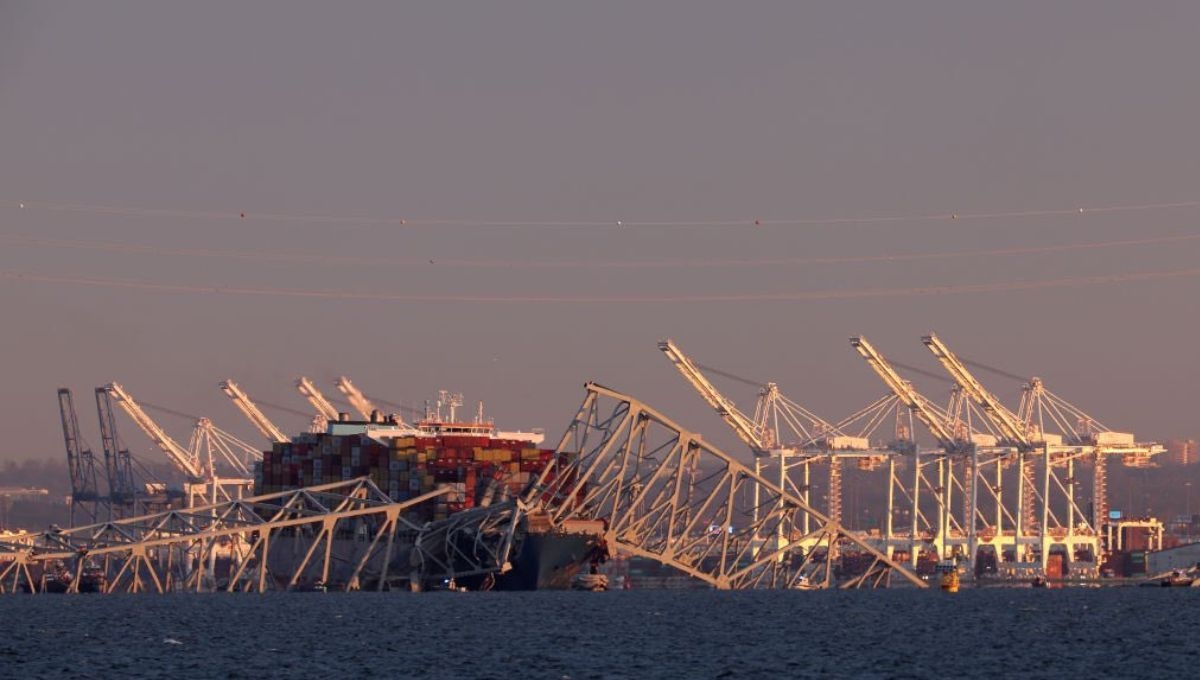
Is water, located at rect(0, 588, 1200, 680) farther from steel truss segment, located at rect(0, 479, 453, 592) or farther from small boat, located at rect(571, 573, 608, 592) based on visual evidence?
small boat, located at rect(571, 573, 608, 592)

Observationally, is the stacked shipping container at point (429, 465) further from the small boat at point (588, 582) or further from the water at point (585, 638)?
the water at point (585, 638)

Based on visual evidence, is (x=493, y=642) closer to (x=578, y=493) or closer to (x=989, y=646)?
(x=989, y=646)

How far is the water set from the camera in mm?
83250

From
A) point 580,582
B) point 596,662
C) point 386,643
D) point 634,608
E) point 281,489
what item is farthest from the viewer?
point 281,489

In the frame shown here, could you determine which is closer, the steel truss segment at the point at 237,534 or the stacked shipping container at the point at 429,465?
the steel truss segment at the point at 237,534

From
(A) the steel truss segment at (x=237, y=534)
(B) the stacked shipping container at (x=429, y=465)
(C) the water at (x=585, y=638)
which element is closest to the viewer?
(C) the water at (x=585, y=638)

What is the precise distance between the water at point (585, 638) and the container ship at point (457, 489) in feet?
13.8

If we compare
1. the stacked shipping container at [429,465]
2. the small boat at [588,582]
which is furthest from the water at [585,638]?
the stacked shipping container at [429,465]

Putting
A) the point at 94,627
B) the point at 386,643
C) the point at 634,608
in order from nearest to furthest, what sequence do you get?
the point at 386,643 < the point at 94,627 < the point at 634,608

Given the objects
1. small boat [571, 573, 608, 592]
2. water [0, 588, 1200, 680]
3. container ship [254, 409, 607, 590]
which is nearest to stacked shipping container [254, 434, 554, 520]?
container ship [254, 409, 607, 590]

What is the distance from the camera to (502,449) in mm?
184125

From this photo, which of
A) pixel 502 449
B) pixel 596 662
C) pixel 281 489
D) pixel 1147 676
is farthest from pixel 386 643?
pixel 281 489

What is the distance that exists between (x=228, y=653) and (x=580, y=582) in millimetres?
76861

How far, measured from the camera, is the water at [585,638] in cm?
8325
